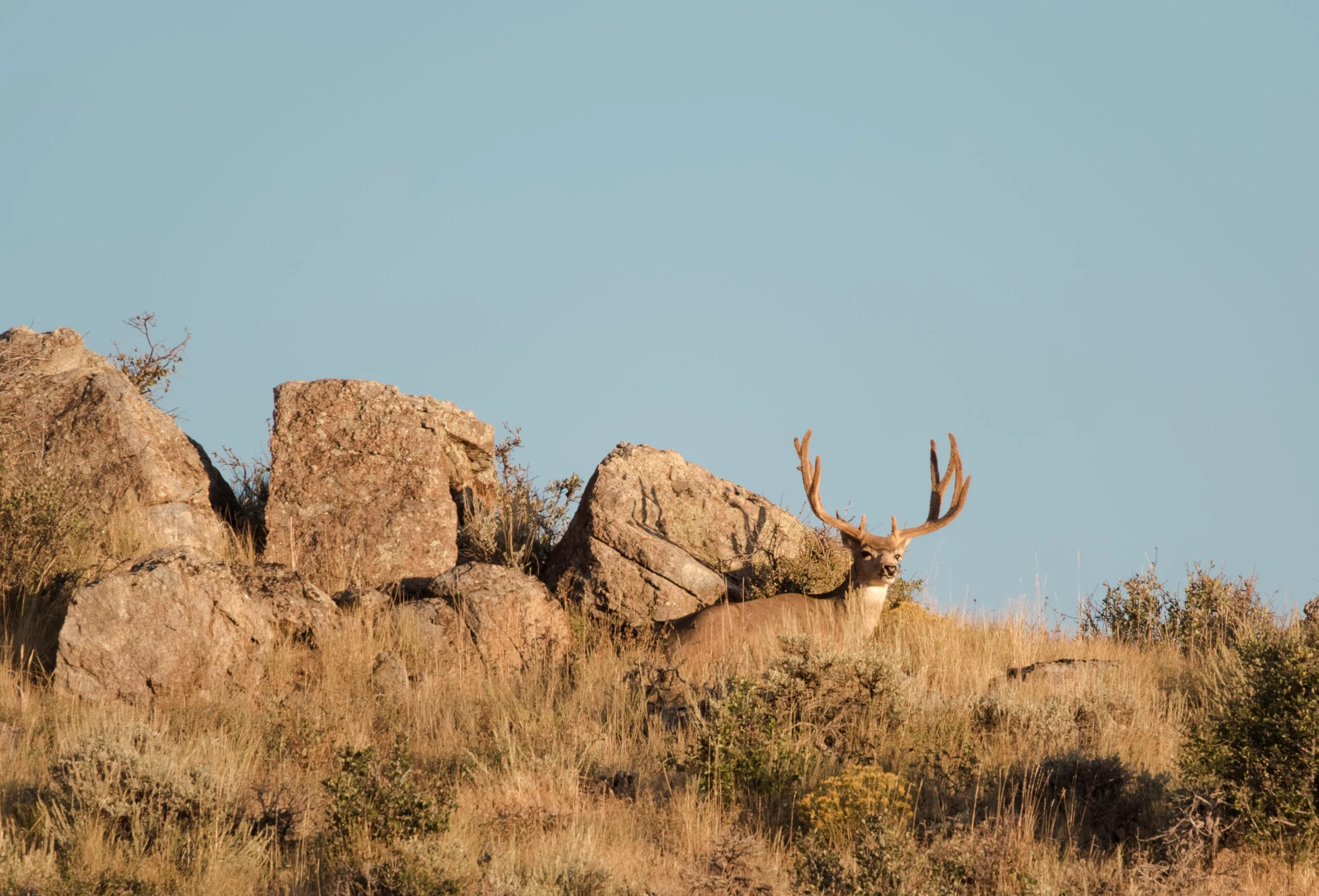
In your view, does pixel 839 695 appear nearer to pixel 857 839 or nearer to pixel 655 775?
pixel 655 775

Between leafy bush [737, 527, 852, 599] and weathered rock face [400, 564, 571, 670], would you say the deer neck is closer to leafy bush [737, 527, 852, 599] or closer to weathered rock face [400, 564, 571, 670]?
leafy bush [737, 527, 852, 599]

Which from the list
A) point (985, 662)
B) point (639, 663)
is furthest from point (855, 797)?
point (985, 662)

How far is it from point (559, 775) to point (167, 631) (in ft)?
11.7

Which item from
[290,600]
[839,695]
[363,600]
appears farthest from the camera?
[363,600]

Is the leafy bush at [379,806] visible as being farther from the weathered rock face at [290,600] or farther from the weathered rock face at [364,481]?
the weathered rock face at [364,481]

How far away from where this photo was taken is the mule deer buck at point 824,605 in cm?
1038

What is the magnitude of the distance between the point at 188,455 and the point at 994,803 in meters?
9.00

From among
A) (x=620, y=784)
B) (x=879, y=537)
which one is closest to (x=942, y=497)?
(x=879, y=537)

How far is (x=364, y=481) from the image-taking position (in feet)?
40.0

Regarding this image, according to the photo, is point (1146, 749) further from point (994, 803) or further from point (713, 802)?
point (713, 802)

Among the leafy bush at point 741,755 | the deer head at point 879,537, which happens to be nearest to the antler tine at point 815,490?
the deer head at point 879,537

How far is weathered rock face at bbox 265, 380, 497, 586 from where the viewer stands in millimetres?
11828

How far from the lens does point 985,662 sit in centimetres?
1062

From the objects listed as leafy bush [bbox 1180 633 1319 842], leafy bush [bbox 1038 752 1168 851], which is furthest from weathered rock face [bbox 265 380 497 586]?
leafy bush [bbox 1180 633 1319 842]
